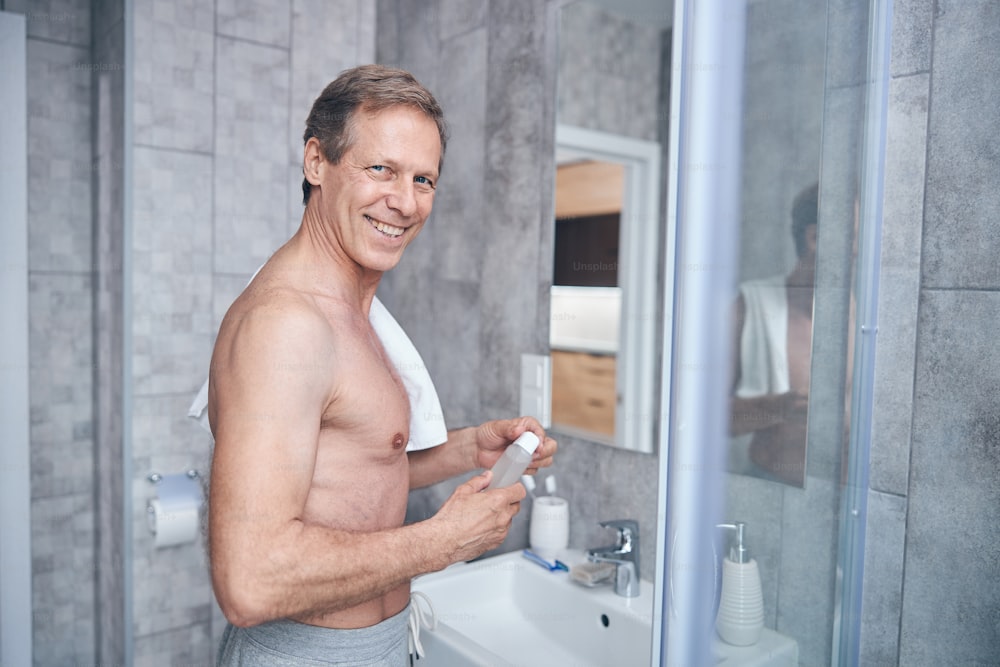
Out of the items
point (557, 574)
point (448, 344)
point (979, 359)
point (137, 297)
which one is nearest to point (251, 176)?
point (137, 297)

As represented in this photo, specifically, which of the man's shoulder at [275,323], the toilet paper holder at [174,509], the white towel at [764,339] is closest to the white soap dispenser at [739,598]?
the white towel at [764,339]

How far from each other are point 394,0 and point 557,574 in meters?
1.66

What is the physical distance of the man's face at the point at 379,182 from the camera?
103 cm

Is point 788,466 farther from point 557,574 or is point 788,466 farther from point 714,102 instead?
point 557,574

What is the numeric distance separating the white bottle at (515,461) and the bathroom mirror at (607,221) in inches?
21.4

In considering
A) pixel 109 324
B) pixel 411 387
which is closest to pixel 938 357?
pixel 411 387

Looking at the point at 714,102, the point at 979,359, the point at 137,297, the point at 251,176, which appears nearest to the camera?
the point at 714,102

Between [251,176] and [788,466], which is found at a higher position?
[251,176]

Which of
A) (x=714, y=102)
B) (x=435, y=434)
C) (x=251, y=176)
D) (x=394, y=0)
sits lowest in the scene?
(x=435, y=434)

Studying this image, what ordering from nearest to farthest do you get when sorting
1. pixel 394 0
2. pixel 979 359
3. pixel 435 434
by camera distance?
pixel 979 359, pixel 435 434, pixel 394 0

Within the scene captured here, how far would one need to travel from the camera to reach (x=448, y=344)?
201 centimetres

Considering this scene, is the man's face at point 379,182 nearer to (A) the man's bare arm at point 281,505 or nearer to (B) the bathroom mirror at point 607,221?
(A) the man's bare arm at point 281,505

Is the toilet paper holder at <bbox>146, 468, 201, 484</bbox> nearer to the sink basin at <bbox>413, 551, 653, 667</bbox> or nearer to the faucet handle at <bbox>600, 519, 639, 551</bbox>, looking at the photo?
→ the sink basin at <bbox>413, 551, 653, 667</bbox>

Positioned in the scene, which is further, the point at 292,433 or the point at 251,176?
the point at 251,176
